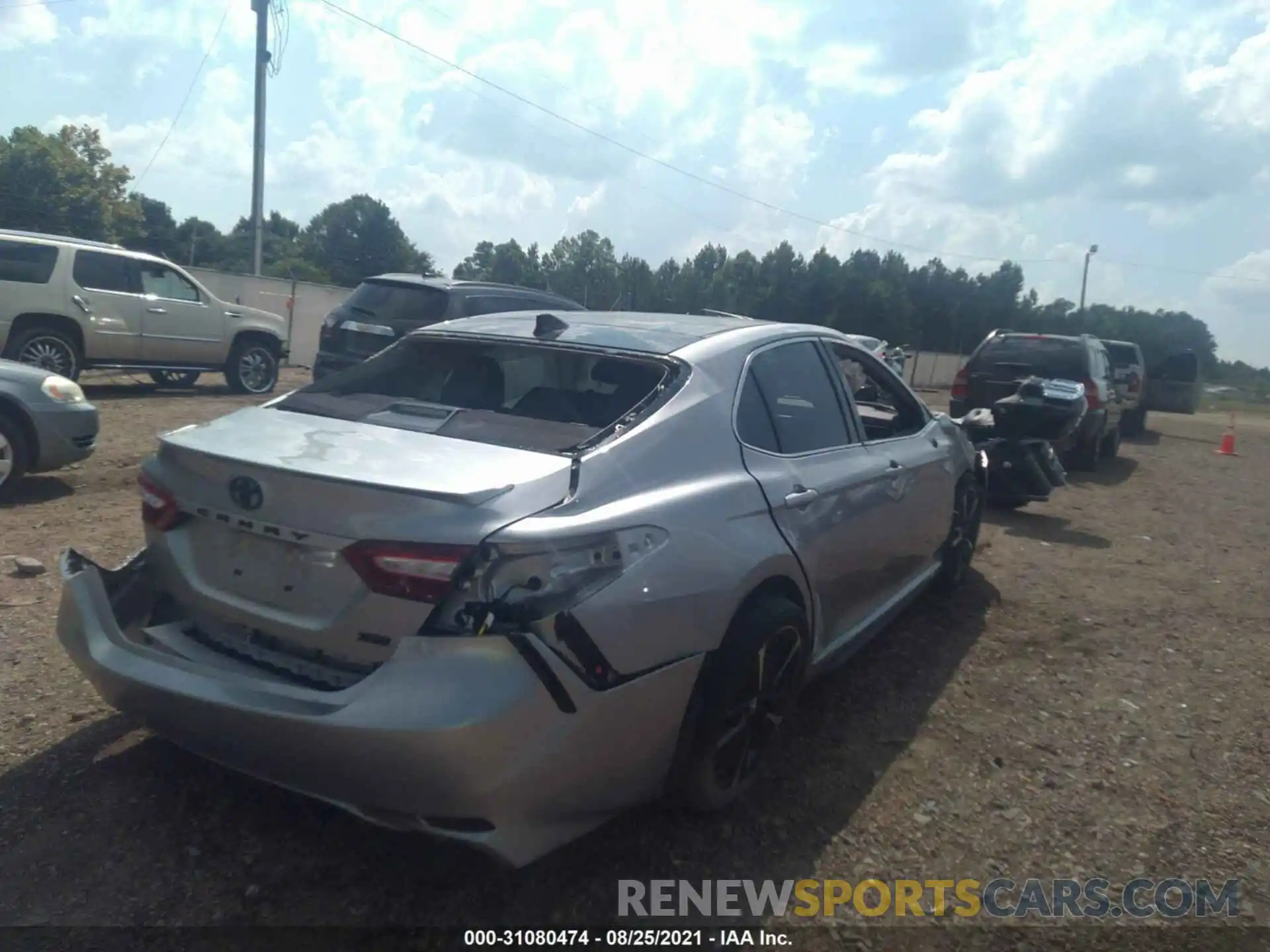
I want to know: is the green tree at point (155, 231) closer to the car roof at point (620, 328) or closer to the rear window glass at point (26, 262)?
the rear window glass at point (26, 262)

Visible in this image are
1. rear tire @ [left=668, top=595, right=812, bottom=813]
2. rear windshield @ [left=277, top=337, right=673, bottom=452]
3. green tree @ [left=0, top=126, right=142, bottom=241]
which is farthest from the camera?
green tree @ [left=0, top=126, right=142, bottom=241]

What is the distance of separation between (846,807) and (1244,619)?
156 inches

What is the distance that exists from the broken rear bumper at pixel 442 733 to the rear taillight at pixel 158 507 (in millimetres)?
400

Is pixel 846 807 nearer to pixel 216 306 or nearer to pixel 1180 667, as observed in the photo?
pixel 1180 667

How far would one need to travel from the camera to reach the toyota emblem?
9.25 feet

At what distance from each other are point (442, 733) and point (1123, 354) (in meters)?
18.4

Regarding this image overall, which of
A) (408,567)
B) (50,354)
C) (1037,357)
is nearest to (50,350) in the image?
(50,354)

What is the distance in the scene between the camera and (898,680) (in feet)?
15.3

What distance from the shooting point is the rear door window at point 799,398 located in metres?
3.75

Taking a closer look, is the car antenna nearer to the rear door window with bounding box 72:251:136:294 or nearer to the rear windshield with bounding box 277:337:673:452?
the rear windshield with bounding box 277:337:673:452

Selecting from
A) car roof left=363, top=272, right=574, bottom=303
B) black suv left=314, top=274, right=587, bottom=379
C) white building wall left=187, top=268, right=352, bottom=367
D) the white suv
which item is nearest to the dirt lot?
black suv left=314, top=274, right=587, bottom=379

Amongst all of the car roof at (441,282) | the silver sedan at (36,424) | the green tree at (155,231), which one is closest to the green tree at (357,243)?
the green tree at (155,231)

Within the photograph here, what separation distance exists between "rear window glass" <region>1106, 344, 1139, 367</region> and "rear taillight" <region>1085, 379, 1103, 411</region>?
6640mm

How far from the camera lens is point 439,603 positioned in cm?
252
